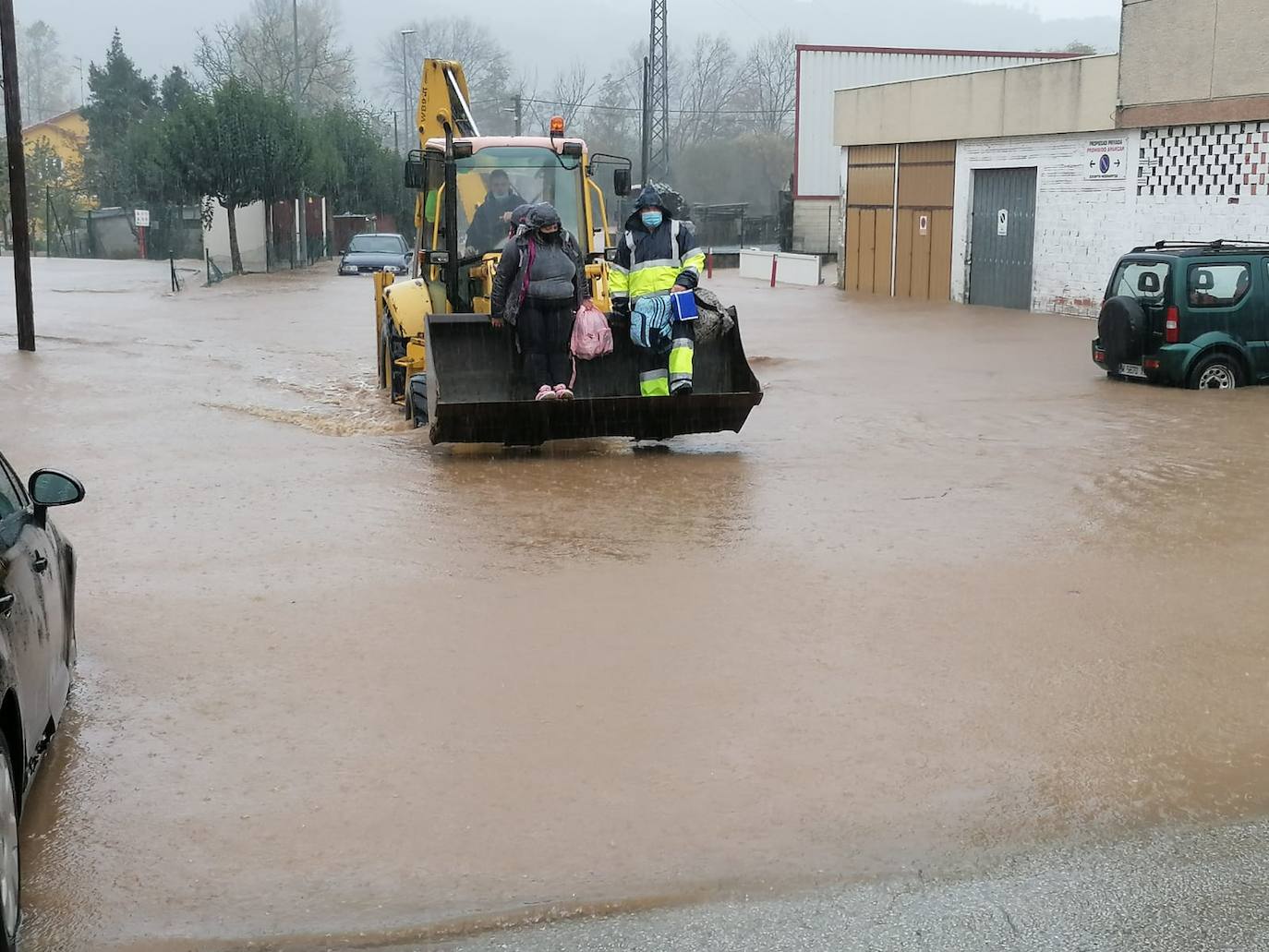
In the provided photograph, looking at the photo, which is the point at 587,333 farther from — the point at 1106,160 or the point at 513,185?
the point at 1106,160

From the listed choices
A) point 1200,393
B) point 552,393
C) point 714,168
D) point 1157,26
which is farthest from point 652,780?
point 714,168

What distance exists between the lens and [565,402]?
11.4 meters

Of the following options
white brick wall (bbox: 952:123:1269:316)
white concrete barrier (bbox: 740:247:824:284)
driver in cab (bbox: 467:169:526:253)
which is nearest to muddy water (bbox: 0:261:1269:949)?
driver in cab (bbox: 467:169:526:253)

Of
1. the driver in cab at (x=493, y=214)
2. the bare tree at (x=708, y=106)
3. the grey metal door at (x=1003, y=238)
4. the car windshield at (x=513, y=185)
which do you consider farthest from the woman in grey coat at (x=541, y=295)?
the bare tree at (x=708, y=106)

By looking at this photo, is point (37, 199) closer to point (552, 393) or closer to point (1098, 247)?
point (1098, 247)

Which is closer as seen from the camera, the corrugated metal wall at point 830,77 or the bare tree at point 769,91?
the corrugated metal wall at point 830,77

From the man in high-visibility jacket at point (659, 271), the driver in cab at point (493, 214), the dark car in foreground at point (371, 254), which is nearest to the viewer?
the man in high-visibility jacket at point (659, 271)

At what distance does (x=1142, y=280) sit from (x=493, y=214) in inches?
280

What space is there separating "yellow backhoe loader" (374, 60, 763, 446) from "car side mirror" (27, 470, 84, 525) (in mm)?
5613

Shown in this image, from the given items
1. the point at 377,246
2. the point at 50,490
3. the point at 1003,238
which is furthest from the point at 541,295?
the point at 377,246

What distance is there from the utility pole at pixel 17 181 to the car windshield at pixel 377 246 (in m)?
21.9

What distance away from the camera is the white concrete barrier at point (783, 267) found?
127 feet

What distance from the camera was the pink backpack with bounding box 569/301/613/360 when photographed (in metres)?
11.5

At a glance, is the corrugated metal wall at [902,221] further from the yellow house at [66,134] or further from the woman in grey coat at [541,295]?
the yellow house at [66,134]
